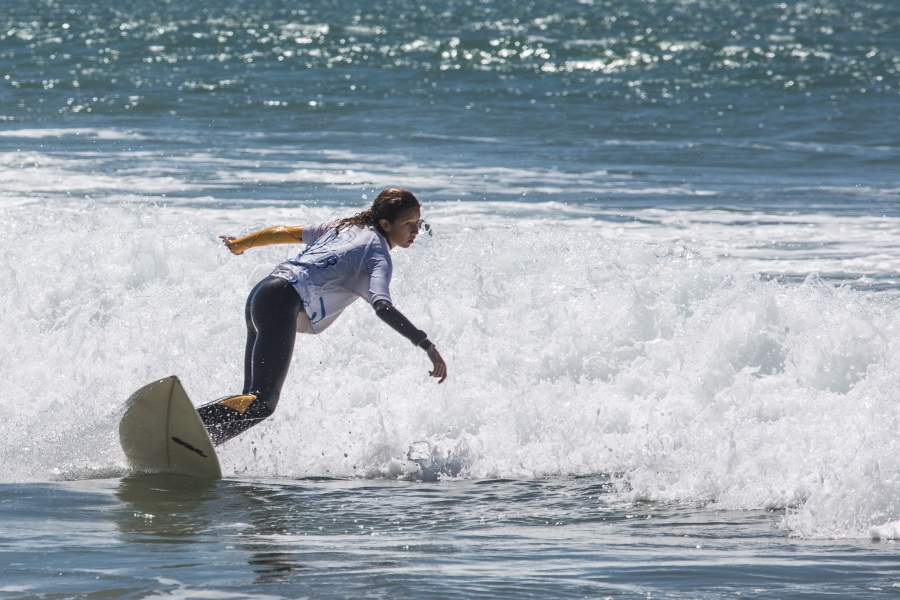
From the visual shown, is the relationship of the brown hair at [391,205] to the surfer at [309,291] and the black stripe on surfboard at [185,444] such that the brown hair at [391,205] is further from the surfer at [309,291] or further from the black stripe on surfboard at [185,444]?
the black stripe on surfboard at [185,444]

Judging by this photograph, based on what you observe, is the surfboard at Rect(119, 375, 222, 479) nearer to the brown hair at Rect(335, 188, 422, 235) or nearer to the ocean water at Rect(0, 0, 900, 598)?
the ocean water at Rect(0, 0, 900, 598)

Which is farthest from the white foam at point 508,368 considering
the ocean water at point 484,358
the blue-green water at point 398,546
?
the blue-green water at point 398,546

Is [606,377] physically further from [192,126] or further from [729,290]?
[192,126]

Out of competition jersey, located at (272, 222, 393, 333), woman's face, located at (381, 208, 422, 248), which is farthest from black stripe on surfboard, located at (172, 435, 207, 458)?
woman's face, located at (381, 208, 422, 248)

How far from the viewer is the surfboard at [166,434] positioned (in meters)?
5.77

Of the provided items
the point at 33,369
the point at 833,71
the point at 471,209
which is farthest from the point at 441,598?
the point at 833,71

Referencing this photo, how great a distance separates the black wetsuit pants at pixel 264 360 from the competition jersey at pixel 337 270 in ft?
0.26

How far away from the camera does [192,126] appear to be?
18844 millimetres

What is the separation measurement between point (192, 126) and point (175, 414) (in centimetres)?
1388

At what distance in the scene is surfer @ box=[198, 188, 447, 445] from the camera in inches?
221

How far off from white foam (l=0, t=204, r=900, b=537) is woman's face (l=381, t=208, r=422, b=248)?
135 centimetres

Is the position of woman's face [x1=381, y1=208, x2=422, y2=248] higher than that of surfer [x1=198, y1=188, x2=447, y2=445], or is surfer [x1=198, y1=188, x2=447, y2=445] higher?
woman's face [x1=381, y1=208, x2=422, y2=248]

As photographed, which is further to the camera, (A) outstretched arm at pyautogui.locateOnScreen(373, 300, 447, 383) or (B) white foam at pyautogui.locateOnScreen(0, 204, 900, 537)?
(B) white foam at pyautogui.locateOnScreen(0, 204, 900, 537)

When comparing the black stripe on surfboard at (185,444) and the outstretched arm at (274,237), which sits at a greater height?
the outstretched arm at (274,237)
